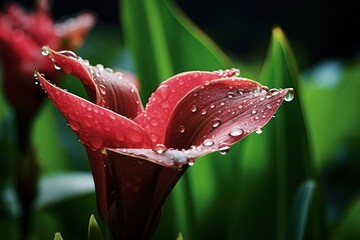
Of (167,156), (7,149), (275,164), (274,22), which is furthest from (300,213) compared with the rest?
(274,22)

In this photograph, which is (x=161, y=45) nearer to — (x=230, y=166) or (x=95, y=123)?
(x=230, y=166)

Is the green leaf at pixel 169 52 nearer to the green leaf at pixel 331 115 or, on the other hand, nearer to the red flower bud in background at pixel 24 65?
the red flower bud in background at pixel 24 65

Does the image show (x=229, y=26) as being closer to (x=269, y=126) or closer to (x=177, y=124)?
(x=269, y=126)

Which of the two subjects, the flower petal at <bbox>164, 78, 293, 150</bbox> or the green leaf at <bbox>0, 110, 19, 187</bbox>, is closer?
the flower petal at <bbox>164, 78, 293, 150</bbox>

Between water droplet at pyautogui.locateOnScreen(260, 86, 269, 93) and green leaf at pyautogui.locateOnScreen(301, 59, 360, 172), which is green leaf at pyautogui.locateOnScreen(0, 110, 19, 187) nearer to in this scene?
green leaf at pyautogui.locateOnScreen(301, 59, 360, 172)

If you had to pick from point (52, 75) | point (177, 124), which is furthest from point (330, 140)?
point (177, 124)

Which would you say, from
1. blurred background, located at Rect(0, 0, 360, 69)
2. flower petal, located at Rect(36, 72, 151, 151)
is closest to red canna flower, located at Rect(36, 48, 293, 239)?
flower petal, located at Rect(36, 72, 151, 151)
